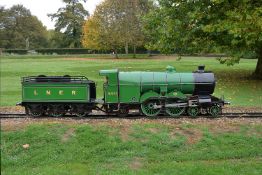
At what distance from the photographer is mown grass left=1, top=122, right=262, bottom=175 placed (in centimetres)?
1064

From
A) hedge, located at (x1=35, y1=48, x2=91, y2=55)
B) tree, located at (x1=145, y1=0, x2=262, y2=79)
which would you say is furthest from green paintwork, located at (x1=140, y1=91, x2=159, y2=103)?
hedge, located at (x1=35, y1=48, x2=91, y2=55)

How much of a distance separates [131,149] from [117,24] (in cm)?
6006

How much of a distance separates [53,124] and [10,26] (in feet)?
263

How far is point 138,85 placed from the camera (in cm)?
1394

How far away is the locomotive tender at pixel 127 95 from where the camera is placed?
13.9 metres

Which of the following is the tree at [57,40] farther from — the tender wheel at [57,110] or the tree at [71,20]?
the tender wheel at [57,110]

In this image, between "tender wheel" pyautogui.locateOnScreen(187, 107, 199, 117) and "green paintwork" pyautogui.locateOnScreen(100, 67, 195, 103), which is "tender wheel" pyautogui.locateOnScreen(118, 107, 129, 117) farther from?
"tender wheel" pyautogui.locateOnScreen(187, 107, 199, 117)

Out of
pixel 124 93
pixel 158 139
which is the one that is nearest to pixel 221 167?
pixel 158 139

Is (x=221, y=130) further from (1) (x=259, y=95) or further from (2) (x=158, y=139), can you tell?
(1) (x=259, y=95)

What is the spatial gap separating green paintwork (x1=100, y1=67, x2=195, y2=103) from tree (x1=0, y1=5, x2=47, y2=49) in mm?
74386

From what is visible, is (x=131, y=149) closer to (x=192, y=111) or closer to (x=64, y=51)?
(x=192, y=111)

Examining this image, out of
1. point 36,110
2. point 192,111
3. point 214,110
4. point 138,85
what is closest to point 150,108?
point 138,85

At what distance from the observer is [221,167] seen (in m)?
10.7

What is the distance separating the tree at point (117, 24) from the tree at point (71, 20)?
2329 cm
